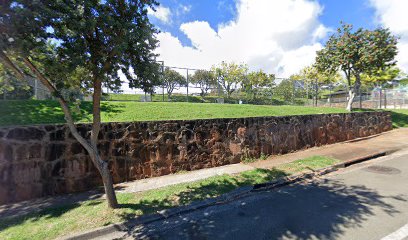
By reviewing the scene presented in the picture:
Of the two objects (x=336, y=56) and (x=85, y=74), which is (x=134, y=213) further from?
(x=336, y=56)

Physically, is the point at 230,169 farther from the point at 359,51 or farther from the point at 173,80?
the point at 359,51

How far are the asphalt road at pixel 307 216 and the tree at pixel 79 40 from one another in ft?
5.61

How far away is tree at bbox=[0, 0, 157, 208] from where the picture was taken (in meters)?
2.83

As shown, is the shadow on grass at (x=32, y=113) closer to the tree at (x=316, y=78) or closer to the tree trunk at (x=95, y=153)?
the tree trunk at (x=95, y=153)

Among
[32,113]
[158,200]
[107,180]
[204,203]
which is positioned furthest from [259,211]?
[32,113]

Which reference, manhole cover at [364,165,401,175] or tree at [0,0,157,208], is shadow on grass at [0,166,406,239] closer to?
tree at [0,0,157,208]

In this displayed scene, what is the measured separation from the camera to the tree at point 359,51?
13.3m

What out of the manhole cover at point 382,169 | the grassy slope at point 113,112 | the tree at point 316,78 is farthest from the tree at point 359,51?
the manhole cover at point 382,169

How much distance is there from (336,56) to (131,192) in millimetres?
15631

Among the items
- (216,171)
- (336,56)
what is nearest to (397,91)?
(336,56)

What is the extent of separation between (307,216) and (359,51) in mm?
14222

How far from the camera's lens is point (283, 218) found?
374 cm

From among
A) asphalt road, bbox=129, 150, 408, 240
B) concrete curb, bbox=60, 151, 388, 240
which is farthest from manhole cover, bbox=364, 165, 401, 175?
asphalt road, bbox=129, 150, 408, 240

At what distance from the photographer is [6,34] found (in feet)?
9.32
